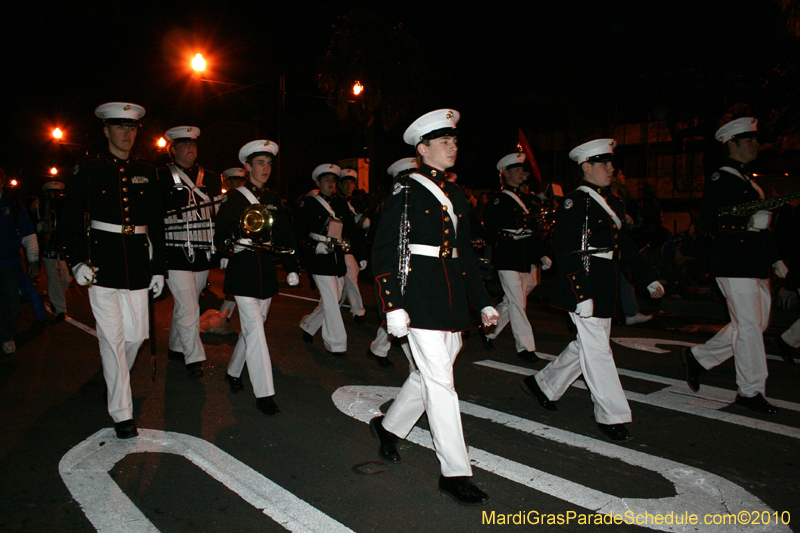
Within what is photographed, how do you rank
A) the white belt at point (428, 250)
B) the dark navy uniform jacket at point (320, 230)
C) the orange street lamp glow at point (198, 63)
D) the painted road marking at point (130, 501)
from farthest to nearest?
the orange street lamp glow at point (198, 63) < the dark navy uniform jacket at point (320, 230) < the white belt at point (428, 250) < the painted road marking at point (130, 501)

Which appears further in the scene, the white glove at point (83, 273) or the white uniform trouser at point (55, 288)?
the white uniform trouser at point (55, 288)

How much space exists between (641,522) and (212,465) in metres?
2.68

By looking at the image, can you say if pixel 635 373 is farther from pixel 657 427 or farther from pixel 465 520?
pixel 465 520

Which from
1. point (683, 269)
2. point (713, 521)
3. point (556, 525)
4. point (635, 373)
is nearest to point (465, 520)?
point (556, 525)

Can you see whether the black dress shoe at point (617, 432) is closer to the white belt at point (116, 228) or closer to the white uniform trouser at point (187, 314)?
the white belt at point (116, 228)

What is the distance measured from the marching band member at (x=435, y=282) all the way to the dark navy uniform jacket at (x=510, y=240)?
3.32 metres

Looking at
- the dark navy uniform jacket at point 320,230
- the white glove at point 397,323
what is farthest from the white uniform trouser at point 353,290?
the white glove at point 397,323

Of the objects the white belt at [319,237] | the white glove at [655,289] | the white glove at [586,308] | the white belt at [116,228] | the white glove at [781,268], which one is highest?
the white belt at [116,228]

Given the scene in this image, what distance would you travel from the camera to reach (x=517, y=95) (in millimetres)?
38219

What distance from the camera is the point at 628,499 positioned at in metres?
3.57

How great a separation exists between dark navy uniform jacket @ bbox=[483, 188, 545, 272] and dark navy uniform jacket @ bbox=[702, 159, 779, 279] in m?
2.17

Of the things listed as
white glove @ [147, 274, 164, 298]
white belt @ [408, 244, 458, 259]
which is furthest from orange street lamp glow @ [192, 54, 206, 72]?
white belt @ [408, 244, 458, 259]

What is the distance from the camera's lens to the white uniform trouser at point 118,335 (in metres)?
4.61

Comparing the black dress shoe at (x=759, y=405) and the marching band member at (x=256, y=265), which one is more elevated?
the marching band member at (x=256, y=265)
